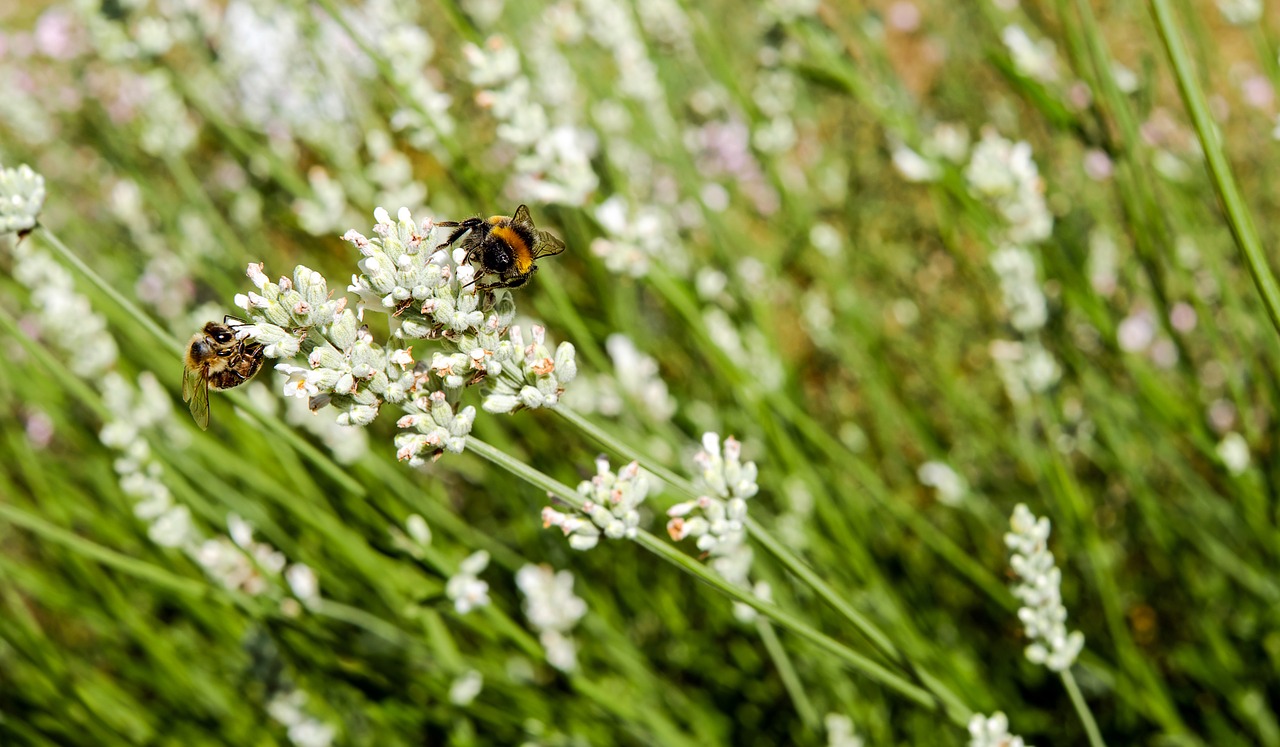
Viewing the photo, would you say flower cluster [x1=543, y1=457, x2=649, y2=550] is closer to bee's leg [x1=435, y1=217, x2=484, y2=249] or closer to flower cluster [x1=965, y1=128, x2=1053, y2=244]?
bee's leg [x1=435, y1=217, x2=484, y2=249]

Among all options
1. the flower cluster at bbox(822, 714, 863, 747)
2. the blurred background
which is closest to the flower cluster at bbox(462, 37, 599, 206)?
the blurred background

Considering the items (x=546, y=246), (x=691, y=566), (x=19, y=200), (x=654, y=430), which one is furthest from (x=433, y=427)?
(x=654, y=430)

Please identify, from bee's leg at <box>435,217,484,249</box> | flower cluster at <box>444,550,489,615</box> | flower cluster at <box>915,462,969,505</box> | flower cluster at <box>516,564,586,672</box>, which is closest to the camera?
bee's leg at <box>435,217,484,249</box>

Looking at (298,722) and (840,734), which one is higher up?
(298,722)

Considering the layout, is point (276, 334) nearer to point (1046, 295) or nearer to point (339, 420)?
point (339, 420)

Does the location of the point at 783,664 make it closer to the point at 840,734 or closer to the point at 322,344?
the point at 840,734

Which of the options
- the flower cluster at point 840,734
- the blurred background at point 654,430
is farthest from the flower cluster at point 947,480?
the flower cluster at point 840,734

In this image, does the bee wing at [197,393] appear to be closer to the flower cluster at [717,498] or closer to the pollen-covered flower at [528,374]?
the pollen-covered flower at [528,374]
